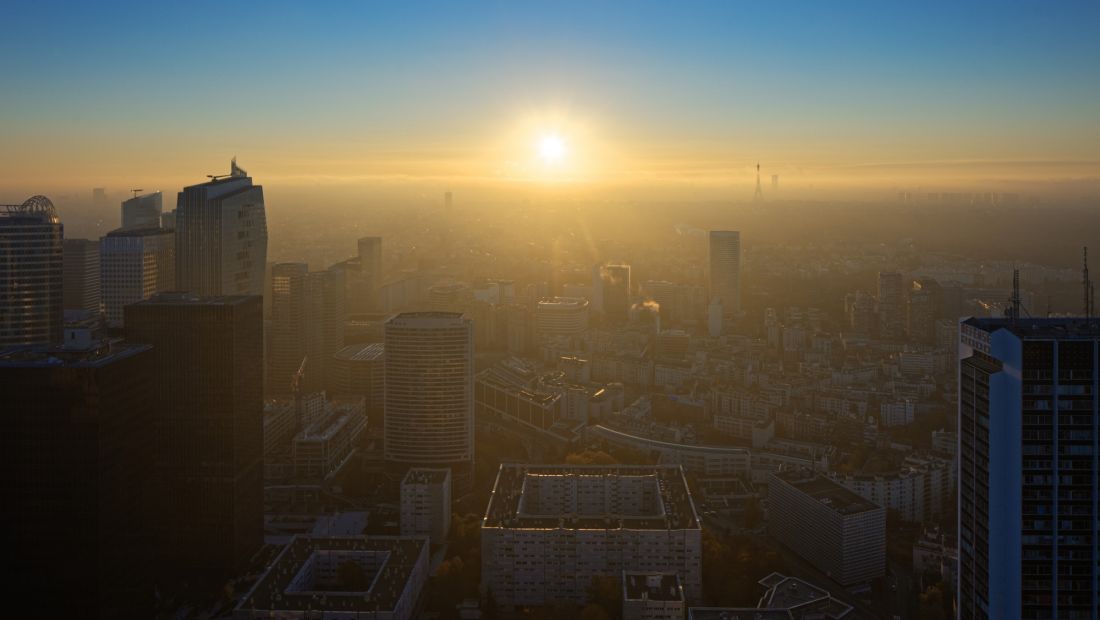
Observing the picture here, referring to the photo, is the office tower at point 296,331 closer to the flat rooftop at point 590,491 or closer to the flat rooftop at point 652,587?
the flat rooftop at point 590,491

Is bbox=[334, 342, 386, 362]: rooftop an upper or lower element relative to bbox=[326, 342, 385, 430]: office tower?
upper

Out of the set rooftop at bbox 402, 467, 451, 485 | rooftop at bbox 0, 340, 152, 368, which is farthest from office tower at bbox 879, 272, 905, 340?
rooftop at bbox 0, 340, 152, 368

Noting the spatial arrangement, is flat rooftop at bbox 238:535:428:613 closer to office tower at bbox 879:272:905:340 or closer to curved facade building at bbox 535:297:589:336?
curved facade building at bbox 535:297:589:336

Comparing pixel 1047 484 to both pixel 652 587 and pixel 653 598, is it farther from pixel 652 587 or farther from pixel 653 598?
pixel 652 587

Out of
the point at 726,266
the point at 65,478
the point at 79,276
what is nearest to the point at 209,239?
the point at 79,276

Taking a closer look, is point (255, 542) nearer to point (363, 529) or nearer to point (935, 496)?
point (363, 529)

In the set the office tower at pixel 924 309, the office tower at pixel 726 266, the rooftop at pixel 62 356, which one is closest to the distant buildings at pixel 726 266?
the office tower at pixel 726 266
